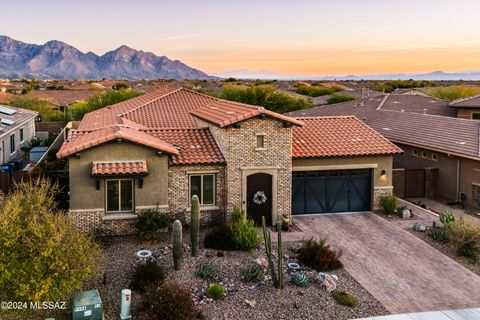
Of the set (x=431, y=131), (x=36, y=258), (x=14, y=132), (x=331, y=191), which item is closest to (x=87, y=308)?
(x=36, y=258)

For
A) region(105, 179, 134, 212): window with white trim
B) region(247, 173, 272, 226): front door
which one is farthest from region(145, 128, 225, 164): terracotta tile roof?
region(105, 179, 134, 212): window with white trim

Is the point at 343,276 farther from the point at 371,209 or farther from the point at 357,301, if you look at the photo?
the point at 371,209

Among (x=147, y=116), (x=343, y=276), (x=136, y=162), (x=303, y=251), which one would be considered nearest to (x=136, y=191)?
(x=136, y=162)

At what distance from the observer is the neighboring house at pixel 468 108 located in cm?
3931

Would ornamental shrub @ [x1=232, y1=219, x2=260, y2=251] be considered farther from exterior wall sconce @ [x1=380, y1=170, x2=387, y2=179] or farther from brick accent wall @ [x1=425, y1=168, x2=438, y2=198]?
brick accent wall @ [x1=425, y1=168, x2=438, y2=198]

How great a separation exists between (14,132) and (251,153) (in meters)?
22.0

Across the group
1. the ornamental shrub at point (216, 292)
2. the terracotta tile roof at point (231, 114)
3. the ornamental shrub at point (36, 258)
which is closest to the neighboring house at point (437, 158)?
the terracotta tile roof at point (231, 114)

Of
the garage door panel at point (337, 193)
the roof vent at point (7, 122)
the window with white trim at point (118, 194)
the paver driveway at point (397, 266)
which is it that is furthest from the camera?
the roof vent at point (7, 122)

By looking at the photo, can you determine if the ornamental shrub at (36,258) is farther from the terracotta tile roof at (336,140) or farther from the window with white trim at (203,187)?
the terracotta tile roof at (336,140)

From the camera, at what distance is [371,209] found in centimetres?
2462

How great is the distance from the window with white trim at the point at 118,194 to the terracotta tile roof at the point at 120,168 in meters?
0.72

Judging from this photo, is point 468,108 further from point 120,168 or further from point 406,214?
point 120,168

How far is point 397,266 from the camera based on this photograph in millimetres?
17594

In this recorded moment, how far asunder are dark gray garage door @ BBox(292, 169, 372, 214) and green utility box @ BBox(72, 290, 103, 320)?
1275 centimetres
